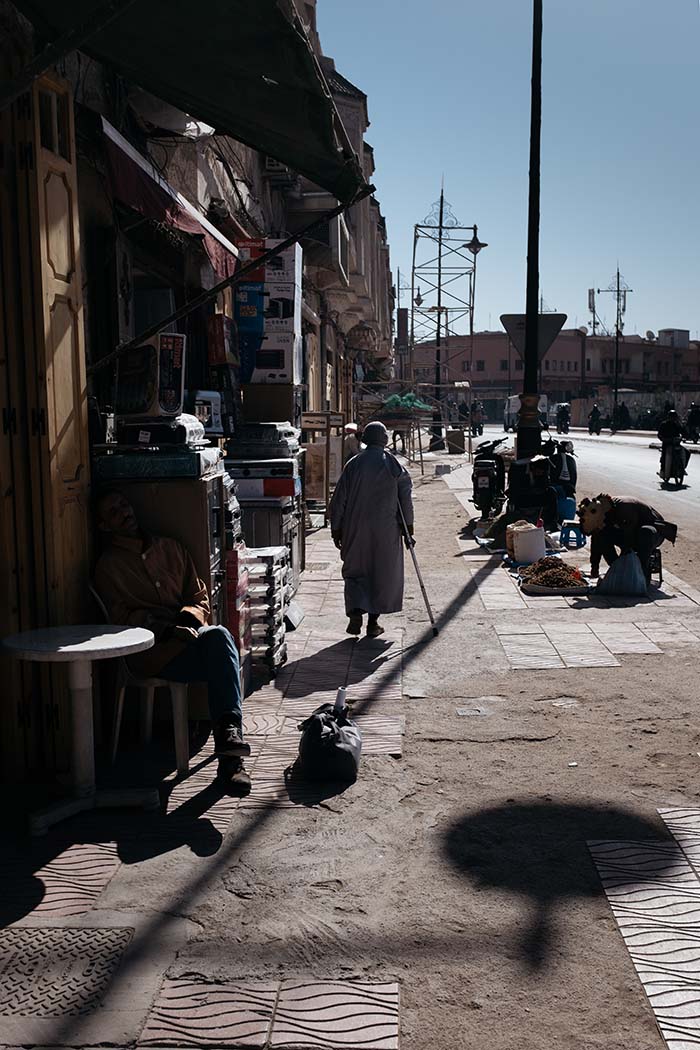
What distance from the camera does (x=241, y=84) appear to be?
4.92 m

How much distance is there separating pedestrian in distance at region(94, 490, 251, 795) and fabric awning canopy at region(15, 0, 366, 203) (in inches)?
77.9

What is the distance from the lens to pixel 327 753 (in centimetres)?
482

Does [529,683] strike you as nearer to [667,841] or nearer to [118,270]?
[667,841]

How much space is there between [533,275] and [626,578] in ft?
19.8

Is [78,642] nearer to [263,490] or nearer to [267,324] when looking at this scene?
[263,490]

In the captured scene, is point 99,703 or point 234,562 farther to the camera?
point 234,562

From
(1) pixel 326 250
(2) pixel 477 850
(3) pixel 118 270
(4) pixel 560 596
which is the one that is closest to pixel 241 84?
(3) pixel 118 270

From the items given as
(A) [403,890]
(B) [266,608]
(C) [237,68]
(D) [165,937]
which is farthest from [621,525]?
(D) [165,937]

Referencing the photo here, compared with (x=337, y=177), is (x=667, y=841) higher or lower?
lower

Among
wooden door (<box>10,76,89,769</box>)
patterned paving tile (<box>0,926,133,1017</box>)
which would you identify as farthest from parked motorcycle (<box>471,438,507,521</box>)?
patterned paving tile (<box>0,926,133,1017</box>)

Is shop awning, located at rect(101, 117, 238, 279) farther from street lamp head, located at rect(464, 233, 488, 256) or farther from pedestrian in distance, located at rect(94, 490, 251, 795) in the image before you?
street lamp head, located at rect(464, 233, 488, 256)

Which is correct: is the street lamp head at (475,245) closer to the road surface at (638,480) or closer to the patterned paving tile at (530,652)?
the road surface at (638,480)

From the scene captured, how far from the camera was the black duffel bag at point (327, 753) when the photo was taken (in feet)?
15.8

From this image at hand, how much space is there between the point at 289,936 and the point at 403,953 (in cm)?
38
